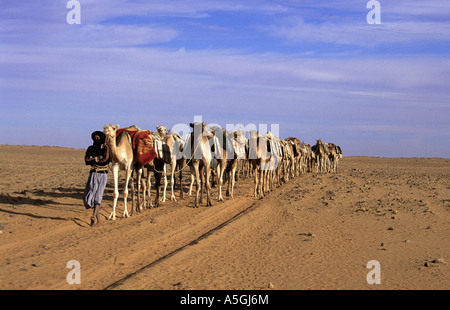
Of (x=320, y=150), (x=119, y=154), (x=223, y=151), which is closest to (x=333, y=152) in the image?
(x=320, y=150)

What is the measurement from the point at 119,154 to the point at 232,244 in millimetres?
5343

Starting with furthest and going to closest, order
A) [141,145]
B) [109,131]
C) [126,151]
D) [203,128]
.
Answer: [203,128] → [141,145] → [126,151] → [109,131]

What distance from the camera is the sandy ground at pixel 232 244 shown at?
7551 mm

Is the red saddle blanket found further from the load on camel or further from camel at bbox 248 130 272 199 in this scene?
camel at bbox 248 130 272 199

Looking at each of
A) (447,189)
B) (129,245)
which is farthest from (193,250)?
(447,189)

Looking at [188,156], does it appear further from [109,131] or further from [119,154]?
[109,131]

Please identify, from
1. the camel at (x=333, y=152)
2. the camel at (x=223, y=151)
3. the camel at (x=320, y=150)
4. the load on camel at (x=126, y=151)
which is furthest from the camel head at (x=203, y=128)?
the camel at (x=333, y=152)

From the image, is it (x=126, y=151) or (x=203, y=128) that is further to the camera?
(x=203, y=128)

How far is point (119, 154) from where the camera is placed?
45.2 feet

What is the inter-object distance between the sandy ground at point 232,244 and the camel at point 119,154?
0.79 m

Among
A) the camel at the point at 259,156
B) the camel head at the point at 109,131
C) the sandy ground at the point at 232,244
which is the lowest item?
the sandy ground at the point at 232,244

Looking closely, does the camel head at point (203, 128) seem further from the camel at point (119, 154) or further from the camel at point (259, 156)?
the camel at point (259, 156)
